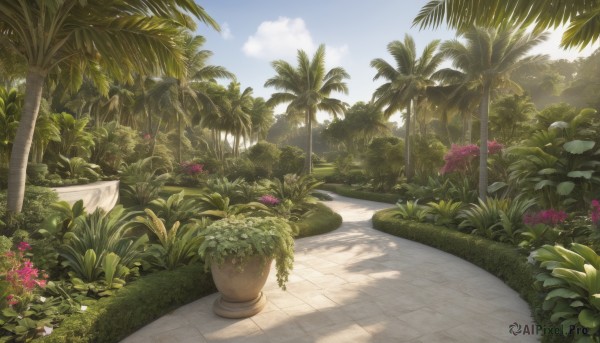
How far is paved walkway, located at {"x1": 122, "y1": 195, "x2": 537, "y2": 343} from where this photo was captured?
4.25m

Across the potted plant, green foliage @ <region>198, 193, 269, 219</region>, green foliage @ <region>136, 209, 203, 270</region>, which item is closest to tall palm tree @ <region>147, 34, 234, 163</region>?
green foliage @ <region>198, 193, 269, 219</region>

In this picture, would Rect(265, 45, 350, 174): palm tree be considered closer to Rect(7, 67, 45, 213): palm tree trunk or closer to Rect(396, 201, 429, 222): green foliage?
Rect(396, 201, 429, 222): green foliage

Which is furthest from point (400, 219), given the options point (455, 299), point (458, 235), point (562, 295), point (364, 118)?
point (364, 118)

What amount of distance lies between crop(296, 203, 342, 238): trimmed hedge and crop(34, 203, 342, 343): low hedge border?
4.66 m

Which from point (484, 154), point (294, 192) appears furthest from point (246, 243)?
point (484, 154)

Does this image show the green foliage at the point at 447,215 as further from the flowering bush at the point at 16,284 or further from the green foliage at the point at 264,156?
the green foliage at the point at 264,156

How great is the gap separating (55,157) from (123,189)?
2373 millimetres

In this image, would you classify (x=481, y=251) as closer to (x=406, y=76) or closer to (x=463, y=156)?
(x=463, y=156)

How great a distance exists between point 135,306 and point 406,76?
2163 cm

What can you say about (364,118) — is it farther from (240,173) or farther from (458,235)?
(458,235)

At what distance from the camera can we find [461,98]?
59.9ft

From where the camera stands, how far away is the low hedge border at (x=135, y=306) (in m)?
3.67

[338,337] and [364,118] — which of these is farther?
[364,118]

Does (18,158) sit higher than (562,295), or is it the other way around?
(18,158)
